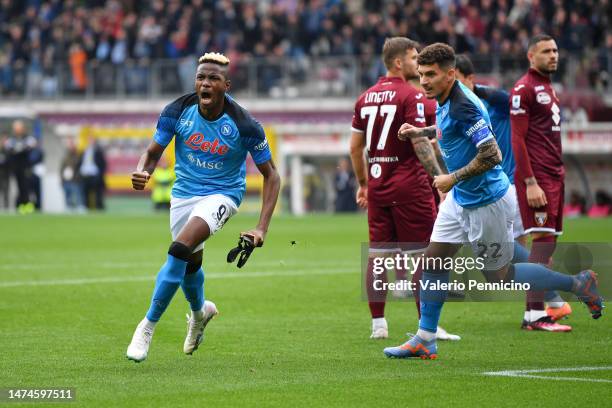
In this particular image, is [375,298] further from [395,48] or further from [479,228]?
[395,48]

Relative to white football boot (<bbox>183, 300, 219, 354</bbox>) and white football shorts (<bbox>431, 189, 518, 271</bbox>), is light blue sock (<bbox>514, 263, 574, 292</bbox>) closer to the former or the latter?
white football shorts (<bbox>431, 189, 518, 271</bbox>)

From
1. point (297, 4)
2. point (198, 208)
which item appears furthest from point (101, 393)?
point (297, 4)

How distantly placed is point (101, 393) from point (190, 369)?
1145 mm

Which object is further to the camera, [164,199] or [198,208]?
A: [164,199]

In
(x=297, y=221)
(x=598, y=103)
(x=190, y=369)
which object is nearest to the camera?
(x=190, y=369)

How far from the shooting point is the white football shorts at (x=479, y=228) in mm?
8992

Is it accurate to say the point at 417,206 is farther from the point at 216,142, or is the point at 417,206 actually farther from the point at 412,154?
the point at 216,142

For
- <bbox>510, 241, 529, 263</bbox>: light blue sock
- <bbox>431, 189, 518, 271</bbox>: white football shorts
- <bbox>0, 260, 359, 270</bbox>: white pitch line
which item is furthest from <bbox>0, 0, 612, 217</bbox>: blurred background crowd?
<bbox>431, 189, 518, 271</bbox>: white football shorts

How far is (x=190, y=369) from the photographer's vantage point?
28.2ft

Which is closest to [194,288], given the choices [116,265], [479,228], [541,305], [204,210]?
[204,210]

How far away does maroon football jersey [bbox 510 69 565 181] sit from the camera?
36.4 ft

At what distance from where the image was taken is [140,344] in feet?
28.5

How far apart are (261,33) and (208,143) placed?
95.4ft

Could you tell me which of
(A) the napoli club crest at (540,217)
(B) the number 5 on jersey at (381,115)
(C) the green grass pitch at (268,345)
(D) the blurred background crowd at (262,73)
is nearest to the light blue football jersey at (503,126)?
(A) the napoli club crest at (540,217)
